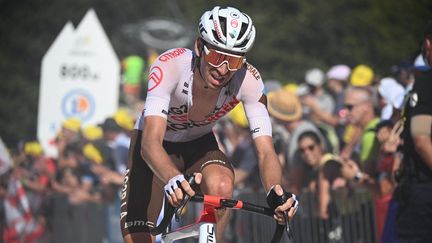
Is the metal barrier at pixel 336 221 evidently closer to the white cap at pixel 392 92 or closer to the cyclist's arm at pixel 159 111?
the white cap at pixel 392 92

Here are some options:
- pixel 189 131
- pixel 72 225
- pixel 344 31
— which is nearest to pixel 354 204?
pixel 189 131

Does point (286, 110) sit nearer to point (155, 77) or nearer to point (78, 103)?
point (155, 77)

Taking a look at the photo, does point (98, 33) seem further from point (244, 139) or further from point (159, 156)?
point (159, 156)

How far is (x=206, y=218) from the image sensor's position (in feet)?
22.8

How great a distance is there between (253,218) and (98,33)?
6.78 m

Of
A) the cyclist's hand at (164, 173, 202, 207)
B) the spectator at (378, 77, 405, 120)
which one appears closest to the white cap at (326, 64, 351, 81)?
the spectator at (378, 77, 405, 120)

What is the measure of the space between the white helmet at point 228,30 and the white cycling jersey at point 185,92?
448mm

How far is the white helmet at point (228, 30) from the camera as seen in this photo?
7.32m

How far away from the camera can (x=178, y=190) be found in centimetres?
652

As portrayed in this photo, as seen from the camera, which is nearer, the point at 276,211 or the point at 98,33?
the point at 276,211

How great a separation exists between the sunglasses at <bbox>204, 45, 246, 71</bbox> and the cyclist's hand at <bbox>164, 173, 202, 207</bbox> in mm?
1099

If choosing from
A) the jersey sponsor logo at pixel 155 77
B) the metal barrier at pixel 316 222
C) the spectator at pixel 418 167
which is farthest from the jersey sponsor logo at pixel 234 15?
the metal barrier at pixel 316 222

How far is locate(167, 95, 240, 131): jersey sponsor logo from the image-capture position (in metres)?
8.02

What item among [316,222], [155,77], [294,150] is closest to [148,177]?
[155,77]
